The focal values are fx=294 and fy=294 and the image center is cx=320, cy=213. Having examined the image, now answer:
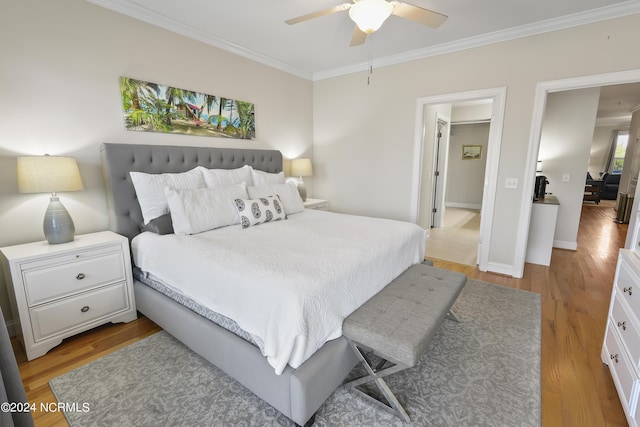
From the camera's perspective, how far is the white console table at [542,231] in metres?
3.58

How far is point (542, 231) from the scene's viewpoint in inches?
143

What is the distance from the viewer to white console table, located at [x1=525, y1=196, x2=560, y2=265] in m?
3.58

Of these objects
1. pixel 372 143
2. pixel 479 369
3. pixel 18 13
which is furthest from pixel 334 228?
pixel 18 13

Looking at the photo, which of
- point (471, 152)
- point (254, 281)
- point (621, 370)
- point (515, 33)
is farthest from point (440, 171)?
point (254, 281)

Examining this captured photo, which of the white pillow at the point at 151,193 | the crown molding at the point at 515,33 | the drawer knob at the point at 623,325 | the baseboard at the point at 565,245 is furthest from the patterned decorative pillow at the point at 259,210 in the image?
the baseboard at the point at 565,245

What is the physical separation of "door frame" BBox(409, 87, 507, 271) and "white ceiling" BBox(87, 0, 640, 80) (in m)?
0.51

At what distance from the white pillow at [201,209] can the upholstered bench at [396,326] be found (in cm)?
144

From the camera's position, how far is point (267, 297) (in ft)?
4.66

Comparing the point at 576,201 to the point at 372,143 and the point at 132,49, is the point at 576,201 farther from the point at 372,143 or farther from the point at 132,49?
the point at 132,49

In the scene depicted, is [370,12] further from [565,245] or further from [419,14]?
[565,245]

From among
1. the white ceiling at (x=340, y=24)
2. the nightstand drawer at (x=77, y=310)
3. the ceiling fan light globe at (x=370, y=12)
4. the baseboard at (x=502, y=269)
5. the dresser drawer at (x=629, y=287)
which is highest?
the white ceiling at (x=340, y=24)

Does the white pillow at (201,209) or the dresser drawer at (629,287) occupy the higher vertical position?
the white pillow at (201,209)

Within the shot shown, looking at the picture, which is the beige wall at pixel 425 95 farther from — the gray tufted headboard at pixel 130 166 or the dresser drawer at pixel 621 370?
the gray tufted headboard at pixel 130 166

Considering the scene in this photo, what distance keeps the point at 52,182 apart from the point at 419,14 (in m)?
2.73
